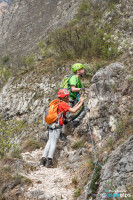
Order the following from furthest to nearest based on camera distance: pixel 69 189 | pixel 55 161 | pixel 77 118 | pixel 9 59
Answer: pixel 9 59 → pixel 77 118 → pixel 55 161 → pixel 69 189

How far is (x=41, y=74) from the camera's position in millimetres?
11711

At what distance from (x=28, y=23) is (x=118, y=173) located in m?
31.1

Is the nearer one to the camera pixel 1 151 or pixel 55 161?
pixel 1 151

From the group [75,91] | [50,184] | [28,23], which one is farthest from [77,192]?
[28,23]

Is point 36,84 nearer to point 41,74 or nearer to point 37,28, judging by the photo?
point 41,74

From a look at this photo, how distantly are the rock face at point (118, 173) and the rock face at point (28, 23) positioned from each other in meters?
20.2

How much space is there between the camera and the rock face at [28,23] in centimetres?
2281

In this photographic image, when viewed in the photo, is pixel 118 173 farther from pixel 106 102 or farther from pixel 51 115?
pixel 51 115

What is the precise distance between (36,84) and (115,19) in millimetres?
6218

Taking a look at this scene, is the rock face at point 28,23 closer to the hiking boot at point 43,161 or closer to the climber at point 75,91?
the climber at point 75,91

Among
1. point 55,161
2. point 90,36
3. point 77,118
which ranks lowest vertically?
point 55,161

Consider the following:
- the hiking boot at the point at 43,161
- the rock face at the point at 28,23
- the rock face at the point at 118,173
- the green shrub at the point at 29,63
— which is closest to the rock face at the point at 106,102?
the rock face at the point at 118,173

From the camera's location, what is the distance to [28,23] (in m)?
29.2

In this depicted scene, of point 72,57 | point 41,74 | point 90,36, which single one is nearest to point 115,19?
point 90,36
